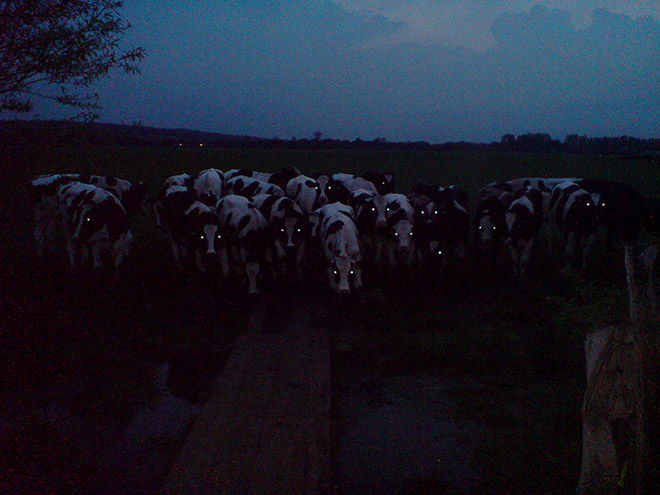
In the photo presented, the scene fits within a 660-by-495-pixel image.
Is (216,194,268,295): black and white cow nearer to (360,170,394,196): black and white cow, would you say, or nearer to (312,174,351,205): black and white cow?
(312,174,351,205): black and white cow

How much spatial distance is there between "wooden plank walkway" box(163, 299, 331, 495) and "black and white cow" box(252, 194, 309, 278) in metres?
3.93

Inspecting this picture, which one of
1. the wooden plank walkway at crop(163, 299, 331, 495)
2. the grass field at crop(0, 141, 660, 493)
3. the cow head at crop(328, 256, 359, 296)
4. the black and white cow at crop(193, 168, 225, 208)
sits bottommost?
the grass field at crop(0, 141, 660, 493)

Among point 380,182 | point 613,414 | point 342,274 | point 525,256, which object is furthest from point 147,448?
point 380,182

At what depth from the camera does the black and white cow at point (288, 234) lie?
12.3 m

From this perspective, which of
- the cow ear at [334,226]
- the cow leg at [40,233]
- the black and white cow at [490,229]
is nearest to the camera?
the cow ear at [334,226]

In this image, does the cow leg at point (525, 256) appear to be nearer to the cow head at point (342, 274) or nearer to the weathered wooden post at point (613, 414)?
the cow head at point (342, 274)

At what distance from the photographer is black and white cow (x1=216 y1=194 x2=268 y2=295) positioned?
11773 millimetres

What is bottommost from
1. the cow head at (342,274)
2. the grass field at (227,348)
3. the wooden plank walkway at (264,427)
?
the grass field at (227,348)

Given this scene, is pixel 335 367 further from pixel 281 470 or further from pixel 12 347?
pixel 12 347

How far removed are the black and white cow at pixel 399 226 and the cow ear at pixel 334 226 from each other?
2.22 m

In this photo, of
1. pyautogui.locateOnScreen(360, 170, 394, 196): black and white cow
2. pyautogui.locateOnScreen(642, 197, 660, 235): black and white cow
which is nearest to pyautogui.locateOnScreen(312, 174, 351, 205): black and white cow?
pyautogui.locateOnScreen(360, 170, 394, 196): black and white cow

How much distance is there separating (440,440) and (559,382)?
2.35 metres

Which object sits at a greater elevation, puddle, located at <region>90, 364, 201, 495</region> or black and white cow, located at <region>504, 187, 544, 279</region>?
black and white cow, located at <region>504, 187, 544, 279</region>

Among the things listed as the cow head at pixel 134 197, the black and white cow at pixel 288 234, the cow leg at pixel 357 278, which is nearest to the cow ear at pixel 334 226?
the cow leg at pixel 357 278
